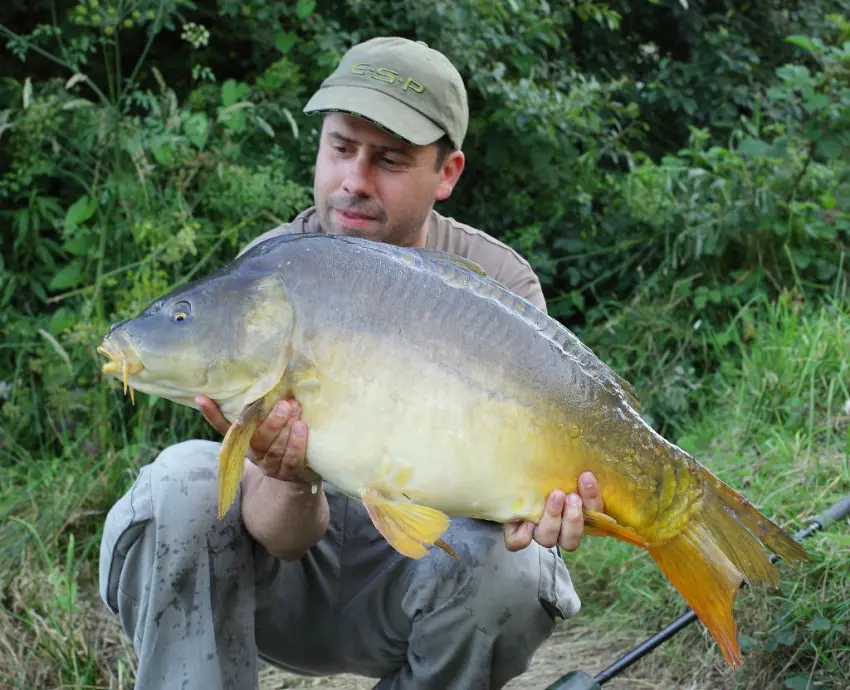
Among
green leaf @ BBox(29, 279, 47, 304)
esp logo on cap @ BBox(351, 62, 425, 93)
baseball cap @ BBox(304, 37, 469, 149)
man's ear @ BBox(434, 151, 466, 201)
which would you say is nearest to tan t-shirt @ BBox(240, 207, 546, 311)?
man's ear @ BBox(434, 151, 466, 201)

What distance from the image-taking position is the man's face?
192 cm

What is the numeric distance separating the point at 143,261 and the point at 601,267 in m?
1.91

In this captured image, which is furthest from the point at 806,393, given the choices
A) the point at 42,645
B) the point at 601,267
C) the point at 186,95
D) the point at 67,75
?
the point at 67,75

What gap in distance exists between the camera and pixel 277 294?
4.55 ft

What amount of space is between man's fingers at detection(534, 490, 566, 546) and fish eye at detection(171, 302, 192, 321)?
0.54 m

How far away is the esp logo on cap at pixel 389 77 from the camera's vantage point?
195cm

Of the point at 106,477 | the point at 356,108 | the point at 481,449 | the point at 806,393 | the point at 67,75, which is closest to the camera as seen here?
the point at 481,449

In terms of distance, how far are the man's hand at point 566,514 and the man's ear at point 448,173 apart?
0.82 m

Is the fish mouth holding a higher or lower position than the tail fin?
higher

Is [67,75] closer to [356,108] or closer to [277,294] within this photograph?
[356,108]

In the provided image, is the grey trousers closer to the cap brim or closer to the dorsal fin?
the dorsal fin

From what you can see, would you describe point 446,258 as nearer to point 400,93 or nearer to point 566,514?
point 566,514

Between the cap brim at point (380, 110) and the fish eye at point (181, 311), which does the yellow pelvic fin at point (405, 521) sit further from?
the cap brim at point (380, 110)

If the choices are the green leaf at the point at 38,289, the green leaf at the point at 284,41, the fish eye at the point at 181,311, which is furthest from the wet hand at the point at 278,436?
the green leaf at the point at 284,41
